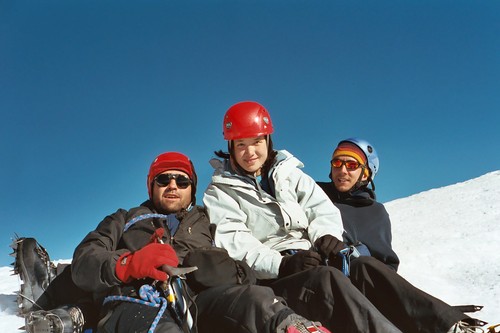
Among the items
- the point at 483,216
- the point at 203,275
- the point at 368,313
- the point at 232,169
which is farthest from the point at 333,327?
the point at 483,216

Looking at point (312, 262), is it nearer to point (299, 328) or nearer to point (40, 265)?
point (299, 328)

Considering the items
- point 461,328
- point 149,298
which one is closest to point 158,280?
point 149,298

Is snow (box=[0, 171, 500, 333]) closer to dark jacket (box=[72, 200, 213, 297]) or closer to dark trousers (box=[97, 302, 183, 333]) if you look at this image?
dark jacket (box=[72, 200, 213, 297])

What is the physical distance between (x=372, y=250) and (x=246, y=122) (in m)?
2.04

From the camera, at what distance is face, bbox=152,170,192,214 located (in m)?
4.54

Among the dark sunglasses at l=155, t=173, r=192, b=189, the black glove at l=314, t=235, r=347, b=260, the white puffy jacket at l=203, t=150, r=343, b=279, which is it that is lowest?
the black glove at l=314, t=235, r=347, b=260

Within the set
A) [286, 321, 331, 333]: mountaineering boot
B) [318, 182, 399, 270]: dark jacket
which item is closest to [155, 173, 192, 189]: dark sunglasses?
[318, 182, 399, 270]: dark jacket

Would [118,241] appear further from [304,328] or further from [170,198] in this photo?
[304,328]

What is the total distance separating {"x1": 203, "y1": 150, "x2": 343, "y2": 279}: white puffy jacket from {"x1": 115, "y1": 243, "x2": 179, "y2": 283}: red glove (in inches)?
37.7

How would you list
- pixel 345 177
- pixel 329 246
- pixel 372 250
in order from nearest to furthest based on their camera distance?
1. pixel 329 246
2. pixel 372 250
3. pixel 345 177

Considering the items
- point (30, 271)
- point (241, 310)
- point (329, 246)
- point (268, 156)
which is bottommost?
point (241, 310)

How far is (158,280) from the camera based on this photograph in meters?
3.36

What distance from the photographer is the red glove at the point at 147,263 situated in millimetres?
3305

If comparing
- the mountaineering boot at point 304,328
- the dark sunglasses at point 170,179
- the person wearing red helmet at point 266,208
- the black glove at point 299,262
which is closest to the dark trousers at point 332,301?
the person wearing red helmet at point 266,208
